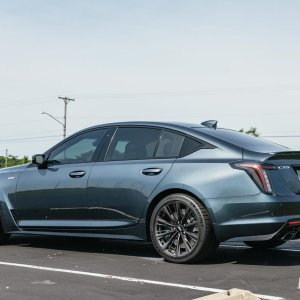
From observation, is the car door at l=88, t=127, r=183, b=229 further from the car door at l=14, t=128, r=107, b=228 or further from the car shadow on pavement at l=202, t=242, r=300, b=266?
the car shadow on pavement at l=202, t=242, r=300, b=266

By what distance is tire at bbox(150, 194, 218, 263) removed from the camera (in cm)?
568

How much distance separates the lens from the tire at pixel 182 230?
568 centimetres

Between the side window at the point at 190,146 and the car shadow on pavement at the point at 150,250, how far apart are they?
118cm

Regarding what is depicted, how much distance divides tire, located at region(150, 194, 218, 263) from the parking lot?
0.14m

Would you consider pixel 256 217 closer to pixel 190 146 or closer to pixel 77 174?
pixel 190 146

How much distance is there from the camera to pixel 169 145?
20.6 ft

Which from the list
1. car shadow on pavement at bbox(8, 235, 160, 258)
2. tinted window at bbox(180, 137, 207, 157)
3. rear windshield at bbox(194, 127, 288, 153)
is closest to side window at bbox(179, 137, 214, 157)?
tinted window at bbox(180, 137, 207, 157)

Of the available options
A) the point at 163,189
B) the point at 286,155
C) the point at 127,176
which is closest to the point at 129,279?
the point at 163,189

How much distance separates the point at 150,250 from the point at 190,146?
5.41 feet

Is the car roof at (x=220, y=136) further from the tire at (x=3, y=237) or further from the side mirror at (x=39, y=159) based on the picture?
the tire at (x=3, y=237)

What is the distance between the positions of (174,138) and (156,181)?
1.83 feet

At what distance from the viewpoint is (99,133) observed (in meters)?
6.93

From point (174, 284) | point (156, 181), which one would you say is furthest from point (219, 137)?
point (174, 284)

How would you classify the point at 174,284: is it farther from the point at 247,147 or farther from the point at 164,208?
the point at 247,147
